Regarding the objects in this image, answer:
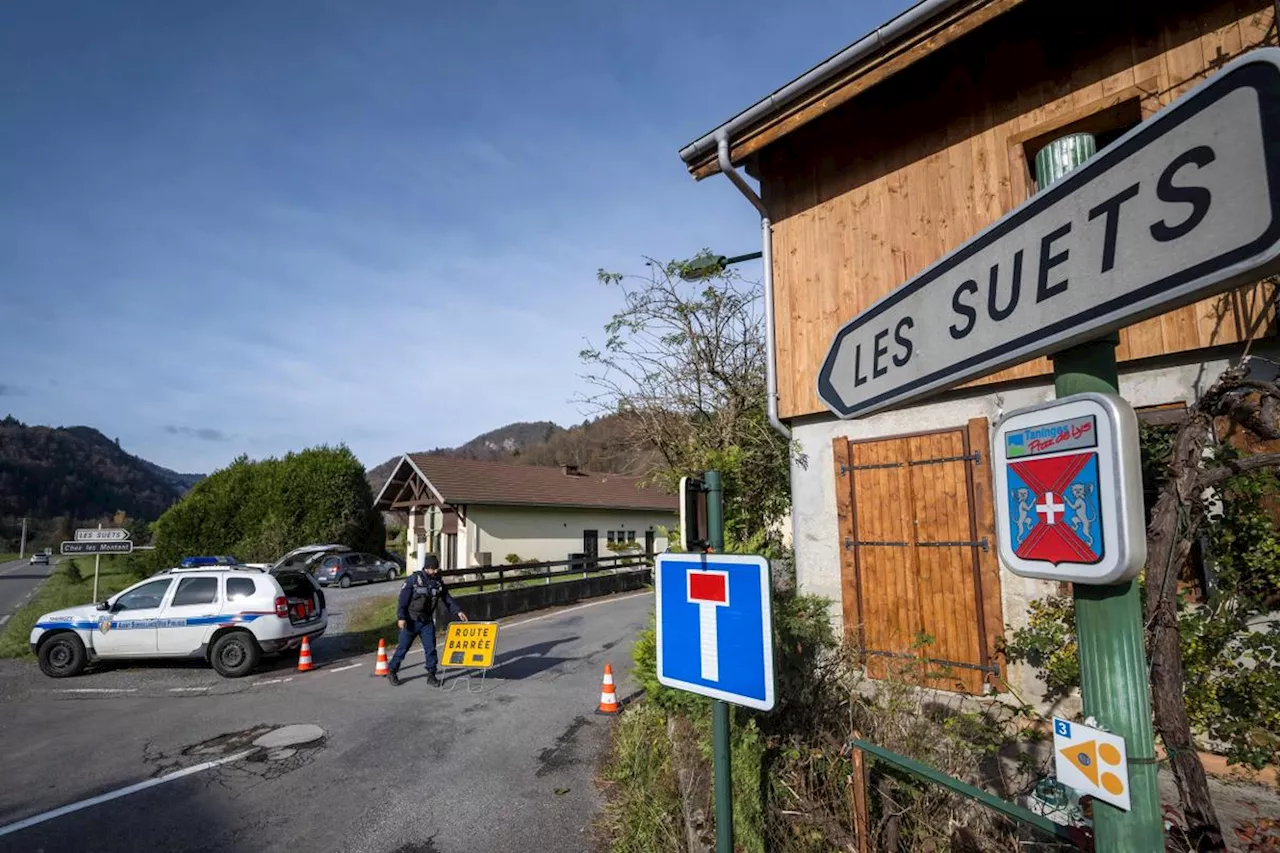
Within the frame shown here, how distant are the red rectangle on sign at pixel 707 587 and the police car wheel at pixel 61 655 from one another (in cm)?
1281

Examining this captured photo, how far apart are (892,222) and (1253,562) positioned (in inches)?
159

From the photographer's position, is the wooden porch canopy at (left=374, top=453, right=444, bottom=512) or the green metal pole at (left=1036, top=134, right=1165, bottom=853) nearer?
the green metal pole at (left=1036, top=134, right=1165, bottom=853)

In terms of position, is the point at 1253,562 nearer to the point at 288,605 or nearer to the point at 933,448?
the point at 933,448

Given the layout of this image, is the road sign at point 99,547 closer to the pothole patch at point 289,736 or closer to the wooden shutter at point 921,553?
the pothole patch at point 289,736

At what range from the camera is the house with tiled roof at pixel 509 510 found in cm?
2948

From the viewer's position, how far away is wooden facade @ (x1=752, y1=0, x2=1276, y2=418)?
4910 millimetres

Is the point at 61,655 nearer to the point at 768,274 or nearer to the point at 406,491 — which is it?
the point at 768,274

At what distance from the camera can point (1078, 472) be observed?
1.23m

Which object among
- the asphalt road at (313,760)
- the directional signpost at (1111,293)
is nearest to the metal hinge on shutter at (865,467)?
the asphalt road at (313,760)

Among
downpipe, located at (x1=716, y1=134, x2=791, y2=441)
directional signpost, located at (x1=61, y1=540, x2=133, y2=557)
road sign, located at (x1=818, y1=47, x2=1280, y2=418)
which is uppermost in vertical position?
downpipe, located at (x1=716, y1=134, x2=791, y2=441)

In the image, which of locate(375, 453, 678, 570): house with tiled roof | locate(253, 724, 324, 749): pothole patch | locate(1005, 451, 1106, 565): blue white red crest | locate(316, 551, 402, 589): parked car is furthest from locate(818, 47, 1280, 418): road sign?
locate(316, 551, 402, 589): parked car

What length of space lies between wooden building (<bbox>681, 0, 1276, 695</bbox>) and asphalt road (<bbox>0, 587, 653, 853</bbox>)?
11.3 ft

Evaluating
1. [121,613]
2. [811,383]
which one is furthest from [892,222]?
[121,613]

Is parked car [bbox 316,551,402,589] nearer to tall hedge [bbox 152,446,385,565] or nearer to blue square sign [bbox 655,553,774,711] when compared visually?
tall hedge [bbox 152,446,385,565]
